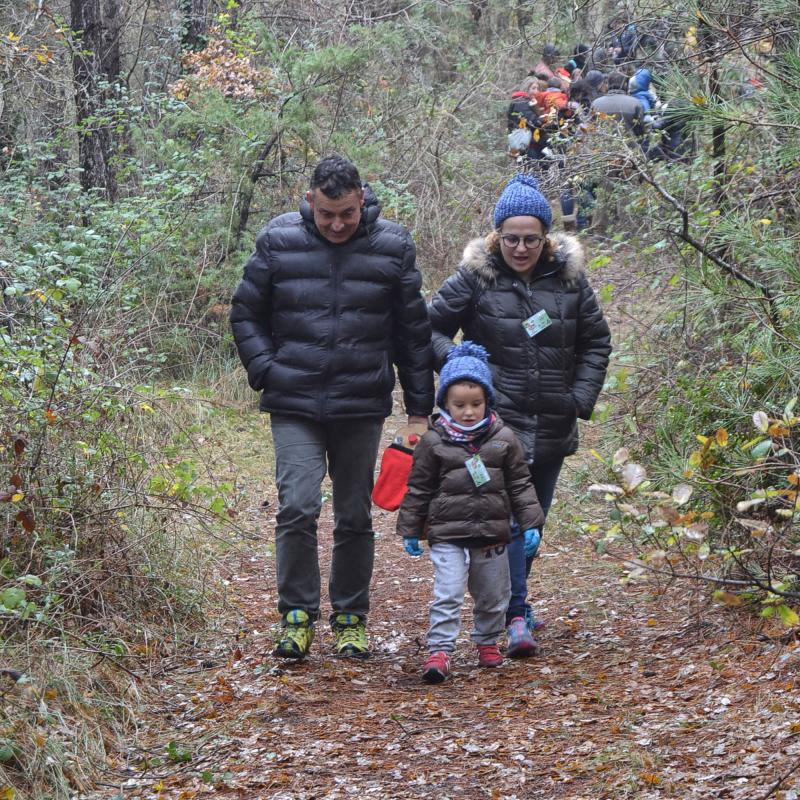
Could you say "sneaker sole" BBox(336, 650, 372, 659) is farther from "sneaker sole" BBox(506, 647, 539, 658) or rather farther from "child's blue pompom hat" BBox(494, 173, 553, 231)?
"child's blue pompom hat" BBox(494, 173, 553, 231)

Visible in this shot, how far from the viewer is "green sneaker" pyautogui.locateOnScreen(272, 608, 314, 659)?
195 inches

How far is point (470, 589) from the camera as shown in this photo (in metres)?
5.04

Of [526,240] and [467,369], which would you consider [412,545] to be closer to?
[467,369]

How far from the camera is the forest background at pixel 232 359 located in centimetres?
414

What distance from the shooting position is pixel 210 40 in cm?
1263

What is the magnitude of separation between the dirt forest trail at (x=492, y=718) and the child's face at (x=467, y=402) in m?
1.15

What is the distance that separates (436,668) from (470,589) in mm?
431

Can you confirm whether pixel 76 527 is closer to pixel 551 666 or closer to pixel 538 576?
pixel 551 666

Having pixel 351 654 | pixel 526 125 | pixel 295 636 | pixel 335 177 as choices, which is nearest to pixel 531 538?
pixel 351 654

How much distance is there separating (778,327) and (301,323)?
207 cm

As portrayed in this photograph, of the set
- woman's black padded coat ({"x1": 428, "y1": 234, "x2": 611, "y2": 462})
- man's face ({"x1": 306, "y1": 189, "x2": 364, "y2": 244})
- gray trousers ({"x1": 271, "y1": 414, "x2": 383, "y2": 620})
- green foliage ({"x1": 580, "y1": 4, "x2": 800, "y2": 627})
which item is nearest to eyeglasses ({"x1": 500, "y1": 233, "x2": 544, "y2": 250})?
woman's black padded coat ({"x1": 428, "y1": 234, "x2": 611, "y2": 462})

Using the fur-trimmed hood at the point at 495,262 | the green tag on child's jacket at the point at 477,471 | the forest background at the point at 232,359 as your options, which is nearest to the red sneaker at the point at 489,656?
the forest background at the point at 232,359

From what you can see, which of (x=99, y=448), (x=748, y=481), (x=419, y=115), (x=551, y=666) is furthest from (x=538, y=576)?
(x=419, y=115)

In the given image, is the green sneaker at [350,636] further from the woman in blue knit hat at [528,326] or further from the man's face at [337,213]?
the man's face at [337,213]
